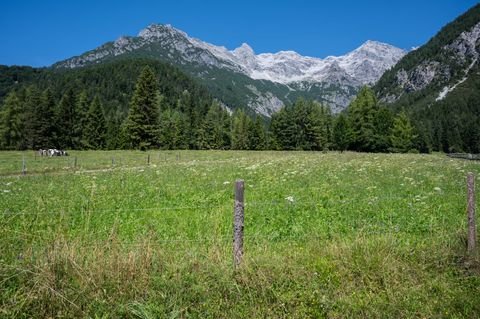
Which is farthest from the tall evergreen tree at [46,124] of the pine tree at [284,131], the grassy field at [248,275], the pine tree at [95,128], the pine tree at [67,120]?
the grassy field at [248,275]

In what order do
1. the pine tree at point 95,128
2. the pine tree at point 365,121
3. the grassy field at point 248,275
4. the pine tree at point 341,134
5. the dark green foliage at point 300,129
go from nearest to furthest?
the grassy field at point 248,275
the pine tree at point 365,121
the pine tree at point 95,128
the pine tree at point 341,134
the dark green foliage at point 300,129

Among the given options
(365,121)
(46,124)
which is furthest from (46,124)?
(365,121)

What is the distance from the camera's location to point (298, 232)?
32.0 ft

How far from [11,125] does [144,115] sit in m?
36.5

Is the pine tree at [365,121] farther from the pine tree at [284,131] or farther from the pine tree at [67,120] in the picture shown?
the pine tree at [67,120]

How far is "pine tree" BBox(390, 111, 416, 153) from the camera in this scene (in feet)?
277

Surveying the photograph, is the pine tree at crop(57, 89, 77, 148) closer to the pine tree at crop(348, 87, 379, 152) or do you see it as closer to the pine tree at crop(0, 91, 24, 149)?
the pine tree at crop(0, 91, 24, 149)

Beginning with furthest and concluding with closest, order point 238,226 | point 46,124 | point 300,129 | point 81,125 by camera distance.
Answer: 1. point 300,129
2. point 81,125
3. point 46,124
4. point 238,226

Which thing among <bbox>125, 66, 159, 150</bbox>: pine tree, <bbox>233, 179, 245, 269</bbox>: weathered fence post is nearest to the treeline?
<bbox>125, 66, 159, 150</bbox>: pine tree

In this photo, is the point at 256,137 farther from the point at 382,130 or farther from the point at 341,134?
the point at 382,130

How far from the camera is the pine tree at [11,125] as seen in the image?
81750 millimetres

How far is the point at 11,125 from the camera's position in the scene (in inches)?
3238

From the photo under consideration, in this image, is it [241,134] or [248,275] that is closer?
[248,275]

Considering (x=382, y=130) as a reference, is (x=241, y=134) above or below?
below
